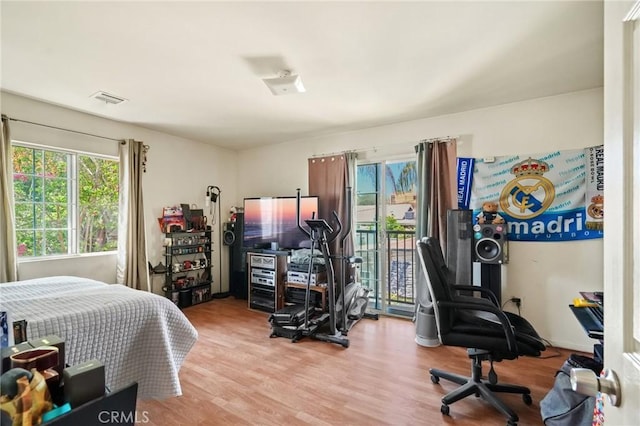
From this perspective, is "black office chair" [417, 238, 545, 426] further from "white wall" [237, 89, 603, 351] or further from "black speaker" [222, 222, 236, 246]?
"black speaker" [222, 222, 236, 246]

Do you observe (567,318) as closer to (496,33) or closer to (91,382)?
(496,33)

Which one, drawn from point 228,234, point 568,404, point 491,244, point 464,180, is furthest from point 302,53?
point 228,234

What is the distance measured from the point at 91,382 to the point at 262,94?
2.38 meters

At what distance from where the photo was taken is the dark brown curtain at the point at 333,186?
12.0ft

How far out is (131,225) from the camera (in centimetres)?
337

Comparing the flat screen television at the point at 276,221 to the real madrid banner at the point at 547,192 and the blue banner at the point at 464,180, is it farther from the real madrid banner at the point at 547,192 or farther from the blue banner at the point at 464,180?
the real madrid banner at the point at 547,192

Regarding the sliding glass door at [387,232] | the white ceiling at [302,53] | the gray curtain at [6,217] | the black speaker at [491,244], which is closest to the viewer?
the white ceiling at [302,53]

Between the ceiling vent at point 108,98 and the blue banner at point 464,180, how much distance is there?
11.2 feet

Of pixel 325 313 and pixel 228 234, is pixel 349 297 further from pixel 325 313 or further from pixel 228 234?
pixel 228 234

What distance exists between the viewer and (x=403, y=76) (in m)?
2.29

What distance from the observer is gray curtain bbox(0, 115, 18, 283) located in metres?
2.50

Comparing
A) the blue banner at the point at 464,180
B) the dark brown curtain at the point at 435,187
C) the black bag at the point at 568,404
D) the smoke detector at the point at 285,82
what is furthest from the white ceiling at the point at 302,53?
the black bag at the point at 568,404

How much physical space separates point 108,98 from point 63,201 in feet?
4.19

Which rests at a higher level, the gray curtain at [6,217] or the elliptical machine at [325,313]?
the gray curtain at [6,217]
